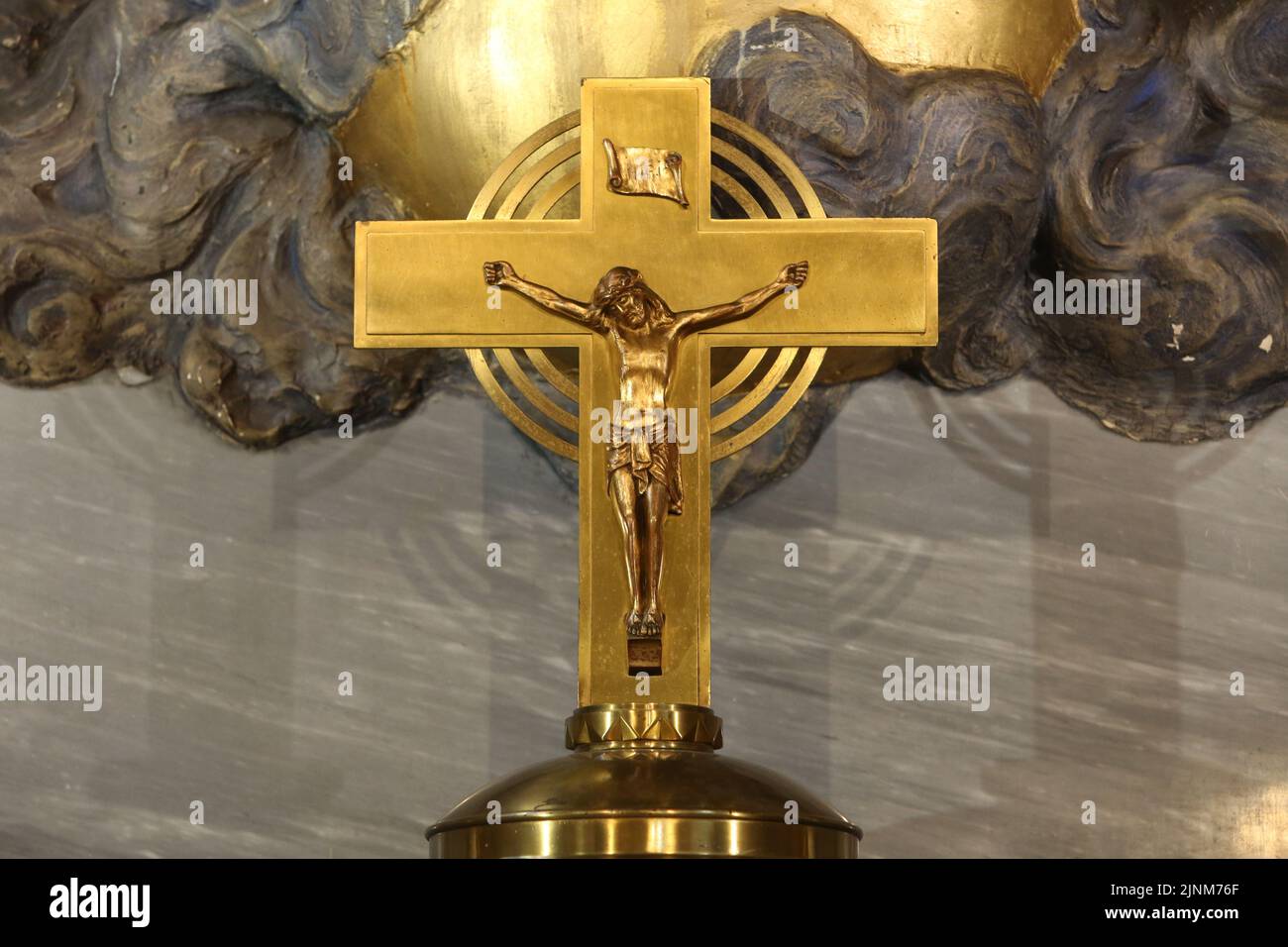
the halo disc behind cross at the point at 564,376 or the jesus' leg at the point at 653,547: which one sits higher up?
the halo disc behind cross at the point at 564,376

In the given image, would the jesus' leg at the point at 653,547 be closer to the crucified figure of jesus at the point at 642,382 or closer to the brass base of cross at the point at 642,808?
the crucified figure of jesus at the point at 642,382

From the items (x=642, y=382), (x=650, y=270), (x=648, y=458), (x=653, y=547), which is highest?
(x=650, y=270)

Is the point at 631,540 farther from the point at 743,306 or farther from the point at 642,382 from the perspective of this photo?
the point at 743,306

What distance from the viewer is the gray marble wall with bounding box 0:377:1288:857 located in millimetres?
5707

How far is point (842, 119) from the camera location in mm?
5852

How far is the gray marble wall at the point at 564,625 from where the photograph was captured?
225 inches

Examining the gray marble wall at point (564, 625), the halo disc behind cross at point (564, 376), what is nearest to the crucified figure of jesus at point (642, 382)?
the halo disc behind cross at point (564, 376)

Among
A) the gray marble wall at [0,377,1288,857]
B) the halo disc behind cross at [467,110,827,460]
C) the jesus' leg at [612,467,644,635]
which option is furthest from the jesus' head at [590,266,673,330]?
the gray marble wall at [0,377,1288,857]

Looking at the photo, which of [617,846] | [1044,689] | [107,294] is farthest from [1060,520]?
[107,294]

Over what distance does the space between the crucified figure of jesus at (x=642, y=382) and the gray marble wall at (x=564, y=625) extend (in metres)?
1.34

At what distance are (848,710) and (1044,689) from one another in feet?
1.75

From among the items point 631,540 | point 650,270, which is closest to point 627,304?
point 650,270

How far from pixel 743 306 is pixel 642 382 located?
0.28 metres

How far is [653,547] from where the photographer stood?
14.8 ft
